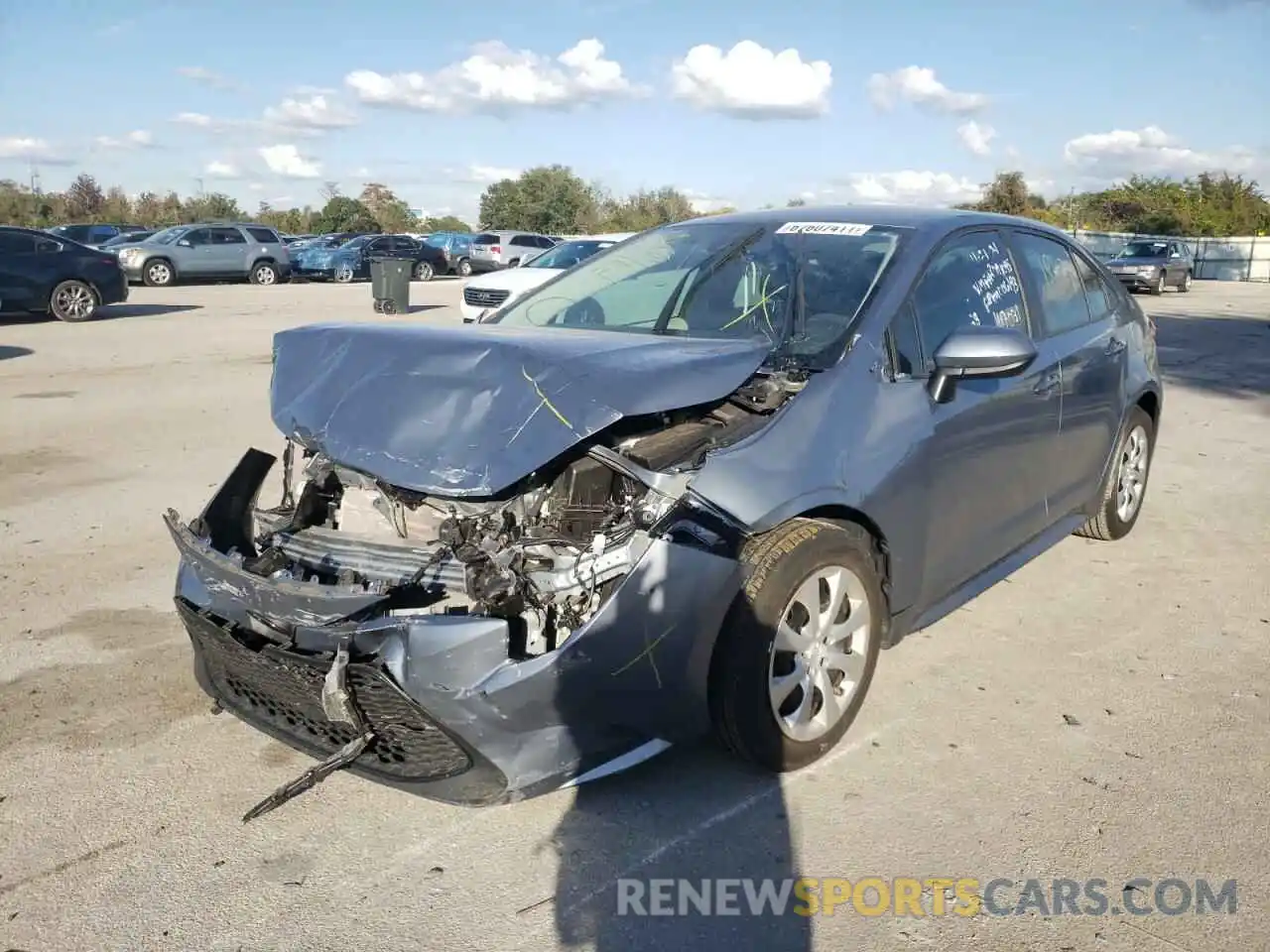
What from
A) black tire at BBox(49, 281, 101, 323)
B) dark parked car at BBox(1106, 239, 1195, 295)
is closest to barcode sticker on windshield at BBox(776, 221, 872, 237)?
black tire at BBox(49, 281, 101, 323)

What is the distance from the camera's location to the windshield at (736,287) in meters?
A: 3.91

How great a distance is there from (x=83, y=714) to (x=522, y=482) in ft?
6.27

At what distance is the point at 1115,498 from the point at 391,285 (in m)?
16.3

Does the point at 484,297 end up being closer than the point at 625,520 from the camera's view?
No

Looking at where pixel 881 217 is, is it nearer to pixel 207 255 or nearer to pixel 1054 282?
pixel 1054 282

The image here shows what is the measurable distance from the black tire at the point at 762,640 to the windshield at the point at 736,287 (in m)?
0.68

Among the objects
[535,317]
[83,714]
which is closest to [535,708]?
[83,714]

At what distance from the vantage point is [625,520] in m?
3.11

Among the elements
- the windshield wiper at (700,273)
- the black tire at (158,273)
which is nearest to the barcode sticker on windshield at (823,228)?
the windshield wiper at (700,273)

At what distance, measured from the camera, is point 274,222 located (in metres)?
67.1

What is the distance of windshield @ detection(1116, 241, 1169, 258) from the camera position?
3167cm

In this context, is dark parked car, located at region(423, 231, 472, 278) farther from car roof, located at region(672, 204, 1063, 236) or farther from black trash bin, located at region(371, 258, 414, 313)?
car roof, located at region(672, 204, 1063, 236)

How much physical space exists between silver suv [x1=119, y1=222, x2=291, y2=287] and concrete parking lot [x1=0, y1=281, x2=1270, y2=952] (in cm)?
2321

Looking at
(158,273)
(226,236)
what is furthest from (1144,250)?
(158,273)
